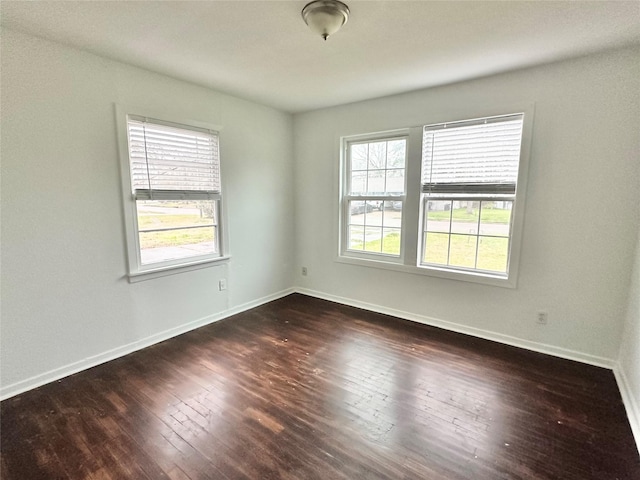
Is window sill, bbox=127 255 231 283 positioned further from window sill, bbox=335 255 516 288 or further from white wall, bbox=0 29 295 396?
window sill, bbox=335 255 516 288

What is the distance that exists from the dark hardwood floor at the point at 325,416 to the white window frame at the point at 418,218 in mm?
684

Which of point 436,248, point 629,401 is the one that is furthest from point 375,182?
point 629,401

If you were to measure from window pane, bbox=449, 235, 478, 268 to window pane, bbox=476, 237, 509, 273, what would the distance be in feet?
0.21

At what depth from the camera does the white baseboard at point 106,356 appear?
2189 mm

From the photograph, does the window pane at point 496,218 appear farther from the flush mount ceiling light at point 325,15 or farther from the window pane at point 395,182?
the flush mount ceiling light at point 325,15

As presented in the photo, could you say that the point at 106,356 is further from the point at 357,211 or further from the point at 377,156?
the point at 377,156

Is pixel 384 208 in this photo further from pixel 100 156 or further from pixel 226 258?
pixel 100 156

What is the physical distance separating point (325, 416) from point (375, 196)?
2.46 m

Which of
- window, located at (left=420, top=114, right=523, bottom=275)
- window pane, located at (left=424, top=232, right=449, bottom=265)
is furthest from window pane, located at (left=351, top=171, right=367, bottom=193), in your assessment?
window pane, located at (left=424, top=232, right=449, bottom=265)

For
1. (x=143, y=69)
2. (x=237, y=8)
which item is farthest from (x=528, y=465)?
(x=143, y=69)

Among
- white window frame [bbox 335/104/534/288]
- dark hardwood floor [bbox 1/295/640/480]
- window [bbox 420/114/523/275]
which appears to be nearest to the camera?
dark hardwood floor [bbox 1/295/640/480]

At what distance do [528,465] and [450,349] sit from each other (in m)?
1.24

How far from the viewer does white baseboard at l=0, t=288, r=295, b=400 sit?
219 centimetres

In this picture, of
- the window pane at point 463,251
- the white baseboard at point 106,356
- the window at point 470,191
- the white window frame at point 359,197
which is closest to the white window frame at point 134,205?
the white baseboard at point 106,356
